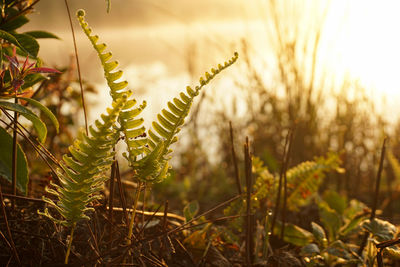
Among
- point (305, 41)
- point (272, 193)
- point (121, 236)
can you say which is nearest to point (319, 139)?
point (305, 41)

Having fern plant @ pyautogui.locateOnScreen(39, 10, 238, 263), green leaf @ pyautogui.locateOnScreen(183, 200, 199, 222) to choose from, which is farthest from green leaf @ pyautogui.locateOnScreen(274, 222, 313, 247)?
fern plant @ pyautogui.locateOnScreen(39, 10, 238, 263)

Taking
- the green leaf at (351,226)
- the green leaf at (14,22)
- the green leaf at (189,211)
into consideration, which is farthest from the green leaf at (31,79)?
the green leaf at (351,226)

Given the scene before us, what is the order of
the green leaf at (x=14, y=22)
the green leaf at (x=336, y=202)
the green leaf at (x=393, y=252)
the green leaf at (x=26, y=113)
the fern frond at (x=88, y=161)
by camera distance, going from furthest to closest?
the green leaf at (x=336, y=202), the green leaf at (x=14, y=22), the green leaf at (x=393, y=252), the green leaf at (x=26, y=113), the fern frond at (x=88, y=161)

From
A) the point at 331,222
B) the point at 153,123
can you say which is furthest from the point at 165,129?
the point at 331,222

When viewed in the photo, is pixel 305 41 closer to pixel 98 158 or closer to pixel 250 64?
pixel 250 64

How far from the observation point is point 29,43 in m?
1.31

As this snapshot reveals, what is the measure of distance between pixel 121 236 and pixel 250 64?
2400 mm

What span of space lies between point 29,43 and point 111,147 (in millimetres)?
675

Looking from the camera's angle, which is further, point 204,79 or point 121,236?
point 121,236

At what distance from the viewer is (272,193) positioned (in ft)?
5.80

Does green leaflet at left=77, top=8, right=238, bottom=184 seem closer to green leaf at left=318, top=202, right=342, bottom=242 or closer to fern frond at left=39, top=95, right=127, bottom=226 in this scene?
fern frond at left=39, top=95, right=127, bottom=226

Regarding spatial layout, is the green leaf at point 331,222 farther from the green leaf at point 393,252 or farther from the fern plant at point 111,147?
the fern plant at point 111,147

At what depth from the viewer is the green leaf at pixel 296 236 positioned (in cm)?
169

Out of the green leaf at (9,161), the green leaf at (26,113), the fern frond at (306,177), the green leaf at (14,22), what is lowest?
the fern frond at (306,177)
